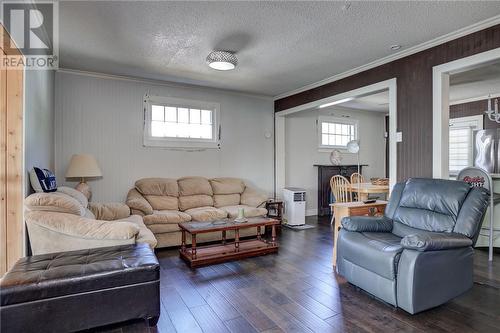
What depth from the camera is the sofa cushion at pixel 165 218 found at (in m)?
3.79

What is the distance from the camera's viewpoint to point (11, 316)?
64.6 inches

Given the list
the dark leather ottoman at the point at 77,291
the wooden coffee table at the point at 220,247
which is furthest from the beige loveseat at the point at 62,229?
the wooden coffee table at the point at 220,247

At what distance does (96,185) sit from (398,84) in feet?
14.5

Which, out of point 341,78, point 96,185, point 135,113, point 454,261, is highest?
point 341,78

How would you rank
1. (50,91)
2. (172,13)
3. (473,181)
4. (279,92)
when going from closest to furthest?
1. (172,13)
2. (473,181)
3. (50,91)
4. (279,92)

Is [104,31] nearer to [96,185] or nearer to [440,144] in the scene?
[96,185]

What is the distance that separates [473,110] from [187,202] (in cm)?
613

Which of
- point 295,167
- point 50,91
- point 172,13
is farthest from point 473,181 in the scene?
point 50,91

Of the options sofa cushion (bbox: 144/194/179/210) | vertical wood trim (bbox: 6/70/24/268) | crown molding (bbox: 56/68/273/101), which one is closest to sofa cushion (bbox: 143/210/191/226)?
sofa cushion (bbox: 144/194/179/210)

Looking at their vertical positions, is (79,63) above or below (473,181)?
above

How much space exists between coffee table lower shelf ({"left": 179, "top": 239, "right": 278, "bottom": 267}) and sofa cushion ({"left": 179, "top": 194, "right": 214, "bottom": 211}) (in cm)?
95

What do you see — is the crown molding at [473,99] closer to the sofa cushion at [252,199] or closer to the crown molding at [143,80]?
the crown molding at [143,80]

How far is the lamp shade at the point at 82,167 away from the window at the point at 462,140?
7045 millimetres

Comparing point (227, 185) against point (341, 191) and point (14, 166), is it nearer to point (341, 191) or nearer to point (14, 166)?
point (341, 191)
